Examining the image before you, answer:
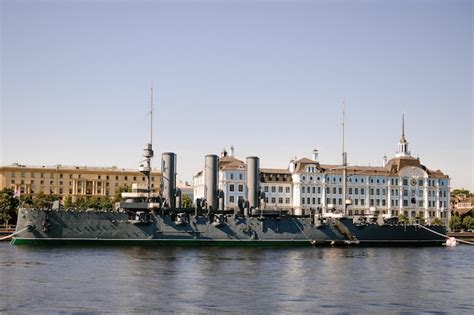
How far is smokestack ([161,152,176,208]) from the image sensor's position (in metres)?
61.8

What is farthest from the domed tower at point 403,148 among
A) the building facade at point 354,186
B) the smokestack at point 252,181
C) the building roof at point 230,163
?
the smokestack at point 252,181

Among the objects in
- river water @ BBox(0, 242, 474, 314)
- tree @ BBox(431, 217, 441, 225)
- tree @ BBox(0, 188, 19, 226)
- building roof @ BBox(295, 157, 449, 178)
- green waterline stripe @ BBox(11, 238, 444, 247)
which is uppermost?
building roof @ BBox(295, 157, 449, 178)

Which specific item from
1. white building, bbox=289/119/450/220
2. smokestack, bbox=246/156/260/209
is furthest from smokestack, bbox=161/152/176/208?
white building, bbox=289/119/450/220

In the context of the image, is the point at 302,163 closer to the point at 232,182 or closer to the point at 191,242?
the point at 232,182

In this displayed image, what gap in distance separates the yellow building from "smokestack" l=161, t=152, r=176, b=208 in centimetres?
5469

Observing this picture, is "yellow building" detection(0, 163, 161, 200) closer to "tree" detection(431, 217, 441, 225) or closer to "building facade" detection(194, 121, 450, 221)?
"building facade" detection(194, 121, 450, 221)

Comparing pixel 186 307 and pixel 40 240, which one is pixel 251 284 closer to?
pixel 186 307

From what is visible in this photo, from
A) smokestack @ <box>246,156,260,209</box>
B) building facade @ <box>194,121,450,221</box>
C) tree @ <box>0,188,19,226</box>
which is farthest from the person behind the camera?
building facade @ <box>194,121,450,221</box>

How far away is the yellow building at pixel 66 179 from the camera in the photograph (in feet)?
384

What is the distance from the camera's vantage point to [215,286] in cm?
3291

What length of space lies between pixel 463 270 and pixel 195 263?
18.3 meters

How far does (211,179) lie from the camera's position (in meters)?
64.0

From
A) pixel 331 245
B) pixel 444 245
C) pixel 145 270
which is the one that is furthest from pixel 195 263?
pixel 444 245

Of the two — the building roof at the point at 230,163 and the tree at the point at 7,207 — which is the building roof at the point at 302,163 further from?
the tree at the point at 7,207
